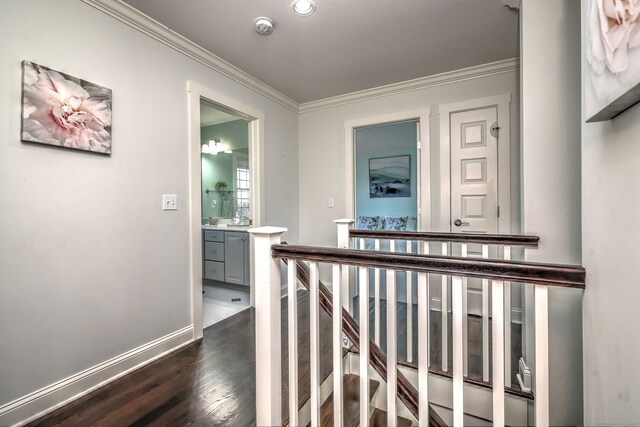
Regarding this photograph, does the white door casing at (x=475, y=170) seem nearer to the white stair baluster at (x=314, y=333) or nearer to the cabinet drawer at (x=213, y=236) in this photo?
the white stair baluster at (x=314, y=333)

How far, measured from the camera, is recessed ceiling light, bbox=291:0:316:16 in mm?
1857

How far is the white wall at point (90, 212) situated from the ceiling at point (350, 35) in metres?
0.37

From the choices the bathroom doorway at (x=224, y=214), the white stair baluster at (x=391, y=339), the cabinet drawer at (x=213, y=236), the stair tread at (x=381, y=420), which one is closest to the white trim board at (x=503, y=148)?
the stair tread at (x=381, y=420)

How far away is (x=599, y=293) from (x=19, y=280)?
245cm

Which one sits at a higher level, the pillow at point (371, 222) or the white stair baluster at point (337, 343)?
the pillow at point (371, 222)

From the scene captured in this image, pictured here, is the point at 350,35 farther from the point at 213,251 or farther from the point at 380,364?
the point at 213,251

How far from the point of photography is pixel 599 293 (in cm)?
80

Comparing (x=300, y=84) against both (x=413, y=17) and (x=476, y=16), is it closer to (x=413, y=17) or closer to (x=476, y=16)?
(x=413, y=17)

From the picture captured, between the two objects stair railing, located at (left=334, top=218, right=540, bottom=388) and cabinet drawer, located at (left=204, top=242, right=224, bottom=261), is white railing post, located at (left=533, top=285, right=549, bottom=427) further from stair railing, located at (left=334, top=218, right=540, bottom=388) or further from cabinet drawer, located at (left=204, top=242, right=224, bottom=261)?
cabinet drawer, located at (left=204, top=242, right=224, bottom=261)

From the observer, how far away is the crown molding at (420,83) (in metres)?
2.70

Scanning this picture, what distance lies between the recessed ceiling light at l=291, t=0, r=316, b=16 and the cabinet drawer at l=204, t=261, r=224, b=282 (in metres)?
3.09

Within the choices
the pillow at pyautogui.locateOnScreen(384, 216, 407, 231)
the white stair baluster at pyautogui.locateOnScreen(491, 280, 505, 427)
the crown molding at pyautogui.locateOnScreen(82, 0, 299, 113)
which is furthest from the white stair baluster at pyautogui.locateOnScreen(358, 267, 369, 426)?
the pillow at pyautogui.locateOnScreen(384, 216, 407, 231)

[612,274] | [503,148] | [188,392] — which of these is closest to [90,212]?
[188,392]

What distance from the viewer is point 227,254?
3.82 meters
